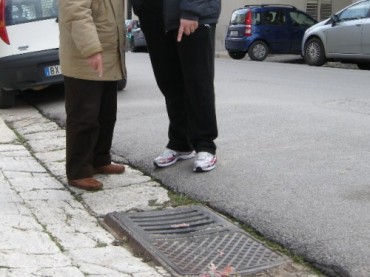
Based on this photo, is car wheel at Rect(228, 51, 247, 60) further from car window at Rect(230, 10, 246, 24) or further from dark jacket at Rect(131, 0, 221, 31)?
dark jacket at Rect(131, 0, 221, 31)

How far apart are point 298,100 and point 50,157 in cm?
370

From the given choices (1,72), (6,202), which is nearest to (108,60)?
(6,202)

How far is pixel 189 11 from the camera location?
13.9ft

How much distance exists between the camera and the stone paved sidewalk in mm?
3205

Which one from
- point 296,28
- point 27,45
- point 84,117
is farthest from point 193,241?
point 296,28

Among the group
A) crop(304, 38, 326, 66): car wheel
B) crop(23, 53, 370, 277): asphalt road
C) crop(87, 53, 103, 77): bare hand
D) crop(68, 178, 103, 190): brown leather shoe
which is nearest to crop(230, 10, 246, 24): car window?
crop(304, 38, 326, 66): car wheel

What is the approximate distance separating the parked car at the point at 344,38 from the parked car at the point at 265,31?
9.41ft

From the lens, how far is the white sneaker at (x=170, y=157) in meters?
4.89

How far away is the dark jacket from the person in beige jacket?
343 millimetres

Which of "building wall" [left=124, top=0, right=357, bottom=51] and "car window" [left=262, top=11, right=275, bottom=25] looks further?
"building wall" [left=124, top=0, right=357, bottom=51]

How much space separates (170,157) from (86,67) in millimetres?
1019

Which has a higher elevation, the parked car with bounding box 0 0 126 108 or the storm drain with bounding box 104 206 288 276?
the parked car with bounding box 0 0 126 108

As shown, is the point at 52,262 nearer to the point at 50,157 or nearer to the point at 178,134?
the point at 178,134

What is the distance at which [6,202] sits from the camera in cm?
423
